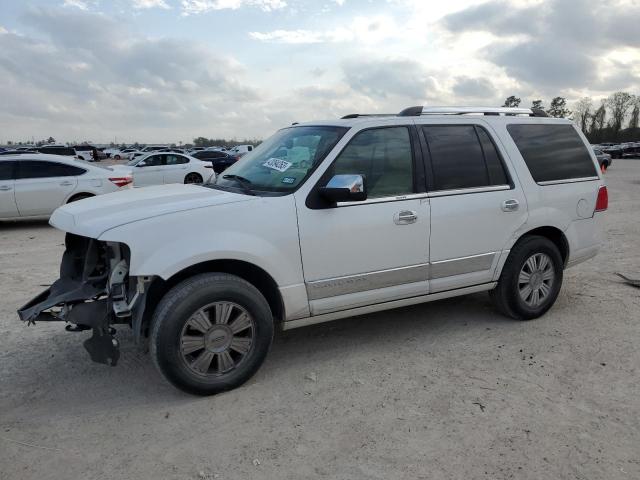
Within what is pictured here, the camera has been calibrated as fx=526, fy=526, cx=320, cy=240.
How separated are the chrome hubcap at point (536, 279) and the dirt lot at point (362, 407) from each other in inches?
9.6

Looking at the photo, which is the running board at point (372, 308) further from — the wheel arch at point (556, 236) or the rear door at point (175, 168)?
the rear door at point (175, 168)

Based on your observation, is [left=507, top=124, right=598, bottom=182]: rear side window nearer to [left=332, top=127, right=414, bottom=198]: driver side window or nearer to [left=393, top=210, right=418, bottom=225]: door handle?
[left=332, top=127, right=414, bottom=198]: driver side window

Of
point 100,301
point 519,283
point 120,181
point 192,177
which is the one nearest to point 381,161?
point 519,283

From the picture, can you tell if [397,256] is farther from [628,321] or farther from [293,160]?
[628,321]

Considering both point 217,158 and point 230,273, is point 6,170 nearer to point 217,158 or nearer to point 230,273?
point 230,273

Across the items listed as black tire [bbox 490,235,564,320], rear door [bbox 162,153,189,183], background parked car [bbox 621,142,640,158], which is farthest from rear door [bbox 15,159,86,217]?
background parked car [bbox 621,142,640,158]

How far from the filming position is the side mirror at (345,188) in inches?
142

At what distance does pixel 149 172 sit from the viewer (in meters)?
18.0

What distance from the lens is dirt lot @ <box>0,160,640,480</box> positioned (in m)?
2.85

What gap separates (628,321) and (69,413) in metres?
→ 4.72

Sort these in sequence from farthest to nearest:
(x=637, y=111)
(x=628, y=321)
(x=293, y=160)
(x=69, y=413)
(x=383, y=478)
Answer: (x=637, y=111) < (x=628, y=321) < (x=293, y=160) < (x=69, y=413) < (x=383, y=478)

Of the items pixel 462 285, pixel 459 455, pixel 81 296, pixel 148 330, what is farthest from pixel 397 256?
pixel 81 296

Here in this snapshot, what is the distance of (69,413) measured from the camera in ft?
11.2

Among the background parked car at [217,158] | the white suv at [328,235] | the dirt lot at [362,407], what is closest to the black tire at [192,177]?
the background parked car at [217,158]
